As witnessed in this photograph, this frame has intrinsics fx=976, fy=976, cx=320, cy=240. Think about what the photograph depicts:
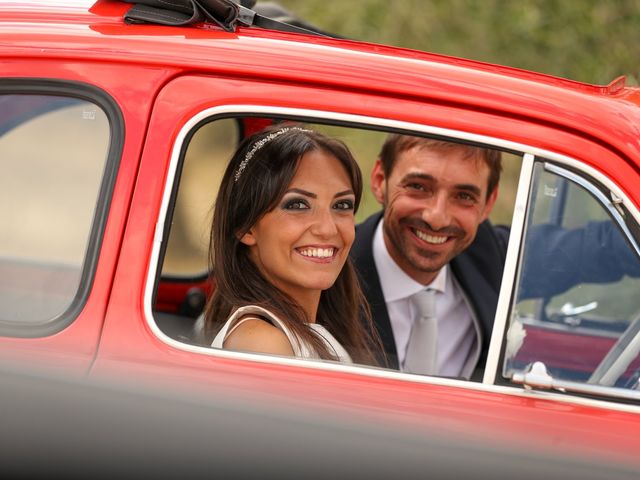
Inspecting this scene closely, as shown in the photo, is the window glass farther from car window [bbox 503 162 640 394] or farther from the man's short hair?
car window [bbox 503 162 640 394]

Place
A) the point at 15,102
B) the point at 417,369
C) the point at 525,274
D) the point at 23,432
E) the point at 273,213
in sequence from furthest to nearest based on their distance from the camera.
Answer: the point at 417,369
the point at 273,213
the point at 15,102
the point at 525,274
the point at 23,432

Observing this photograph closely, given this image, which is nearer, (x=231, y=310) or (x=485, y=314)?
(x=231, y=310)

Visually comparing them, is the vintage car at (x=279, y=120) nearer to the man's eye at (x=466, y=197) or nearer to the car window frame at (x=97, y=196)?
the car window frame at (x=97, y=196)

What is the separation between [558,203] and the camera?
7.28ft

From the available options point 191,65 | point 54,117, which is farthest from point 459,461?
point 54,117

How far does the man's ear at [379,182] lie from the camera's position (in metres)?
3.31

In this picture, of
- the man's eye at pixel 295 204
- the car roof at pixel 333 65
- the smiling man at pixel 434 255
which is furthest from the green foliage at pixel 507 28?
the car roof at pixel 333 65

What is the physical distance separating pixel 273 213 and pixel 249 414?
A: 73 centimetres

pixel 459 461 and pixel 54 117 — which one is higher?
pixel 54 117

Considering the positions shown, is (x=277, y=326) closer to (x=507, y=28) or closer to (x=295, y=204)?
(x=295, y=204)

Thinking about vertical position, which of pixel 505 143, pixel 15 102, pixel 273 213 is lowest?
pixel 273 213

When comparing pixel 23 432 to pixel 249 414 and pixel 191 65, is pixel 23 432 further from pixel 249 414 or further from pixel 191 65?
pixel 191 65

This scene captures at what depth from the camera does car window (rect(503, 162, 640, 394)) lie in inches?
77.9

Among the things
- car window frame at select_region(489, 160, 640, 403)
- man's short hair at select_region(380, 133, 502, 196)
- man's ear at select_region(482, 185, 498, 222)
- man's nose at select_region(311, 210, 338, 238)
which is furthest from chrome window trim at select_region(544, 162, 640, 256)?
man's ear at select_region(482, 185, 498, 222)
